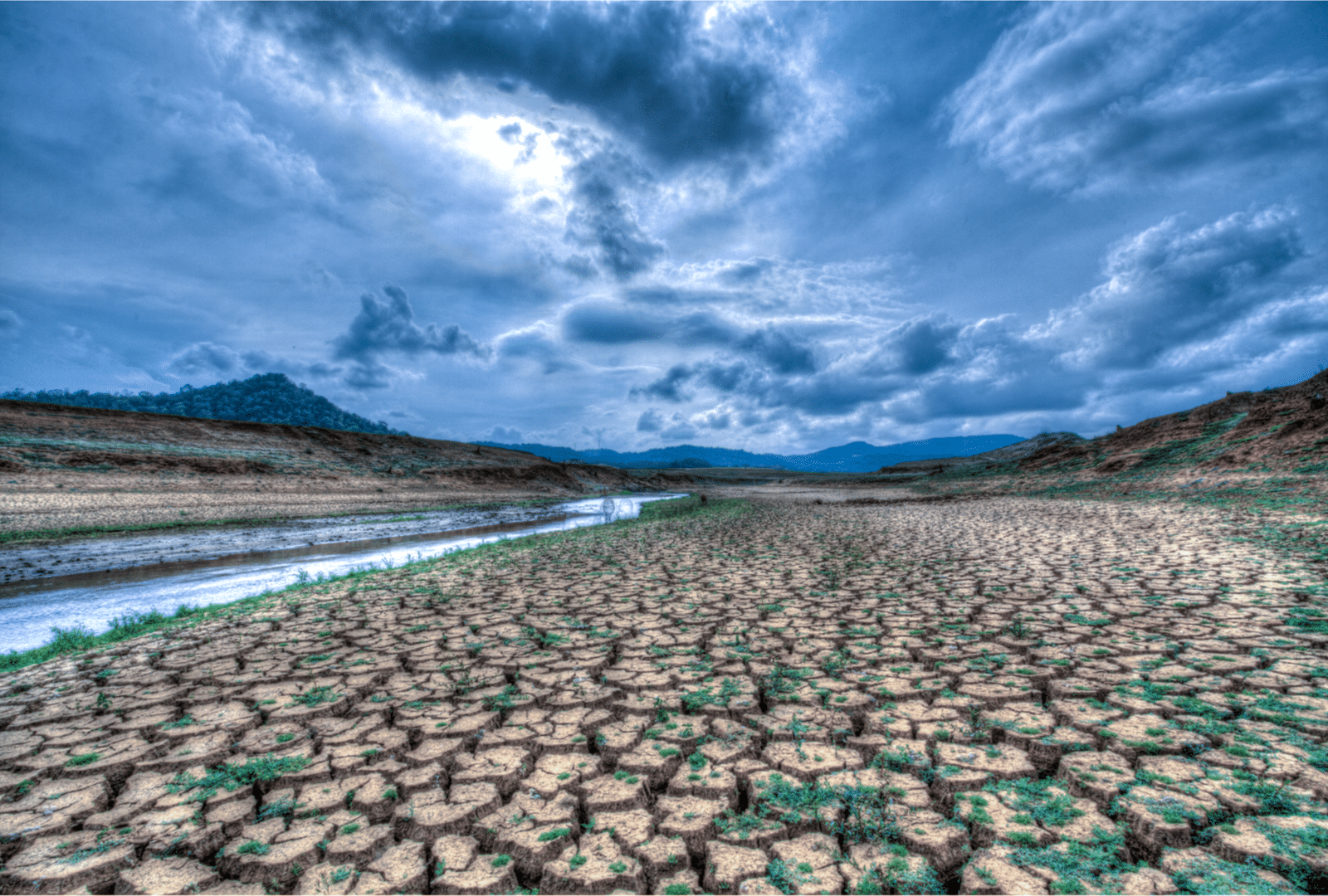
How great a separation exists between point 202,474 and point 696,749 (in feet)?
93.2

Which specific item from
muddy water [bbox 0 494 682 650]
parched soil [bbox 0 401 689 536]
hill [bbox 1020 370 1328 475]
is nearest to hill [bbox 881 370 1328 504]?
hill [bbox 1020 370 1328 475]

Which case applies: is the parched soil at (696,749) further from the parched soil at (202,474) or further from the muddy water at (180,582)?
the parched soil at (202,474)

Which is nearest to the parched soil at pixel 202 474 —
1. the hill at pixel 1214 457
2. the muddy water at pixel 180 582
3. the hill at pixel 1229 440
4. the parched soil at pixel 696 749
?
the muddy water at pixel 180 582

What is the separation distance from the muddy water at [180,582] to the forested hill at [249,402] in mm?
65078

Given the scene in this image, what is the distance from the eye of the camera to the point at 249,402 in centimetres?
7481

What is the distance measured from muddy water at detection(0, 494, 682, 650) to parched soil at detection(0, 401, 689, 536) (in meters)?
5.86

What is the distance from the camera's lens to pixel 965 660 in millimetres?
3629

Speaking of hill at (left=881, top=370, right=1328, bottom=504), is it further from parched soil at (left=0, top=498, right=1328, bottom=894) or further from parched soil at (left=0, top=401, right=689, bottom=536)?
parched soil at (left=0, top=401, right=689, bottom=536)

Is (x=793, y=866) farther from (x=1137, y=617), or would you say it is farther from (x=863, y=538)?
(x=863, y=538)

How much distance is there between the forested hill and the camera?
70.3 metres

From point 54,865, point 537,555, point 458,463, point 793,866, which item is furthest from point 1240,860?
point 458,463

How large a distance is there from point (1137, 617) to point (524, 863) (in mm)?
5286

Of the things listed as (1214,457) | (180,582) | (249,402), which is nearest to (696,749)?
(180,582)

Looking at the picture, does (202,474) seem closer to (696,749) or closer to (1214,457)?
(696,749)
